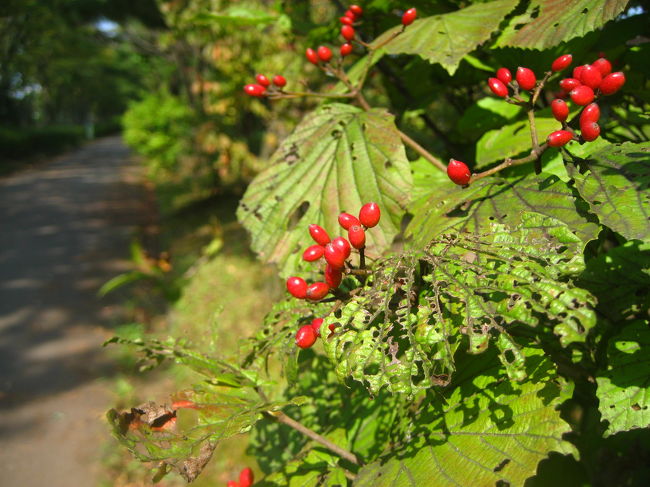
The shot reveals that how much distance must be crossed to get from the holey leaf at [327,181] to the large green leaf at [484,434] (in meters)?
0.38

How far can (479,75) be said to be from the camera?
140 centimetres

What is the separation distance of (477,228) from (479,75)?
696mm

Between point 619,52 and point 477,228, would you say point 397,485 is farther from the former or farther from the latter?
point 619,52

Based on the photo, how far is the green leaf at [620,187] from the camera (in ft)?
2.41

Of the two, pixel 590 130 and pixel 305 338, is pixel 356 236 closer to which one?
pixel 305 338

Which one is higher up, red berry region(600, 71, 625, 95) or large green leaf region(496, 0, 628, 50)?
large green leaf region(496, 0, 628, 50)

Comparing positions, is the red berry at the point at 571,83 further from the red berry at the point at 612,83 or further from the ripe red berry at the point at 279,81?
the ripe red berry at the point at 279,81

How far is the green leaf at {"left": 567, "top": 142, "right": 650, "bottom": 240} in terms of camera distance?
73cm

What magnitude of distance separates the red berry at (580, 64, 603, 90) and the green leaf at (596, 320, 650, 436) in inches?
18.5

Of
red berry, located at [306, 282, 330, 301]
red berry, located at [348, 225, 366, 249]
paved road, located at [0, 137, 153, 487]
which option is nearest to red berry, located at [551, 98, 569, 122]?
red berry, located at [348, 225, 366, 249]

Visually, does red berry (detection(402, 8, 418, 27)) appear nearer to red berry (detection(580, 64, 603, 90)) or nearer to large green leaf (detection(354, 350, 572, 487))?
red berry (detection(580, 64, 603, 90))

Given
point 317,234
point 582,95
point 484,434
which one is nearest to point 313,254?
point 317,234

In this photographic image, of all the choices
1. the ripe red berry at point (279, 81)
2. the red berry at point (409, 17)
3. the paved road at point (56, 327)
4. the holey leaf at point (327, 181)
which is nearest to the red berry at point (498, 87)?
the holey leaf at point (327, 181)

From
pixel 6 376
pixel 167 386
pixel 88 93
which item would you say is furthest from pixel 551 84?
pixel 88 93
